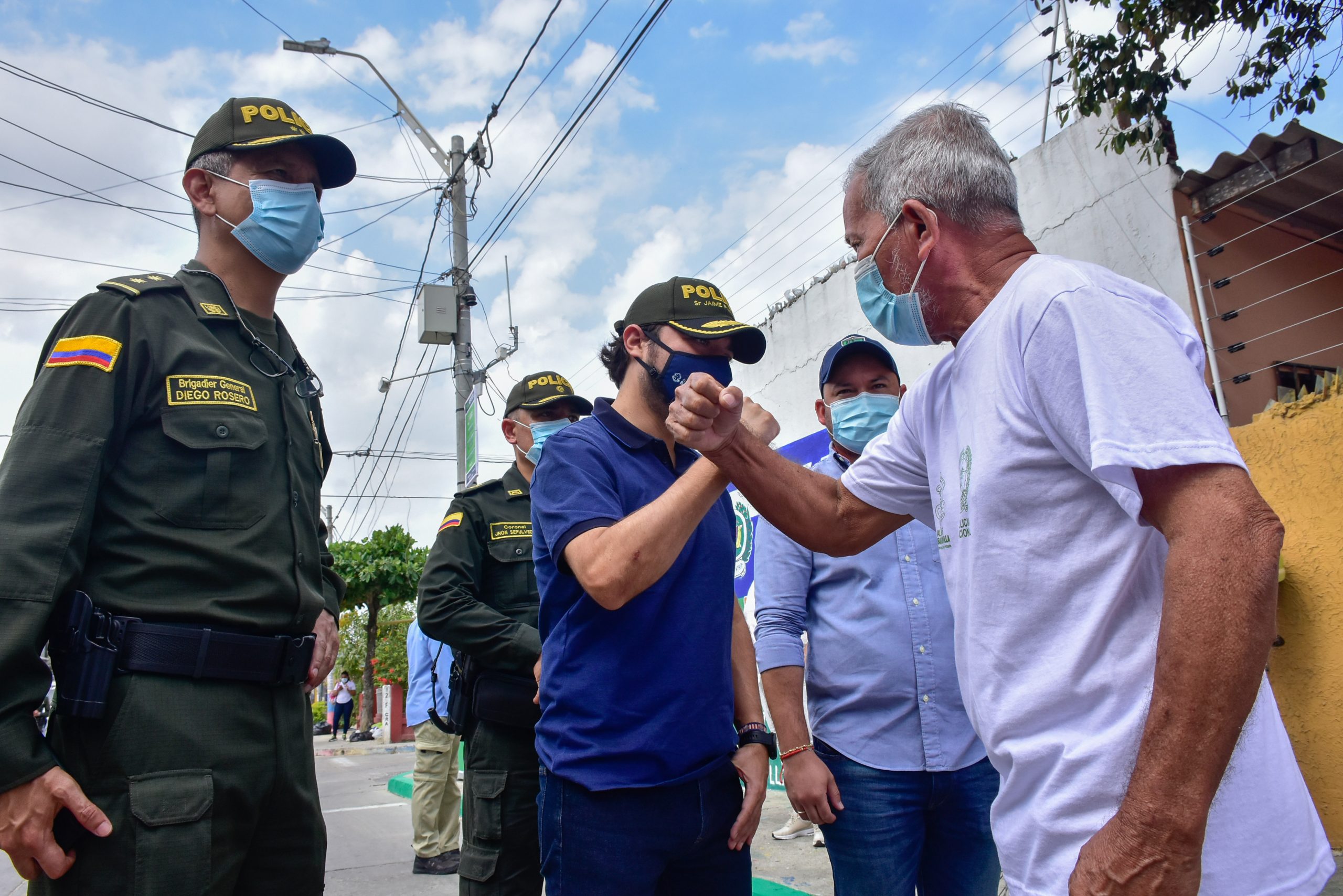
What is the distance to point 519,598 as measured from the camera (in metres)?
3.73

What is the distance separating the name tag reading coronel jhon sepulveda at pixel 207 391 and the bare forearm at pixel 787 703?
1.56 meters

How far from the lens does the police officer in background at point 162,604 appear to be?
1.54 meters

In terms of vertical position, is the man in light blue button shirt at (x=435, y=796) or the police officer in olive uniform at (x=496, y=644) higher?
the police officer in olive uniform at (x=496, y=644)

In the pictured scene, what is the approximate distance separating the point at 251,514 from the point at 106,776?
55cm

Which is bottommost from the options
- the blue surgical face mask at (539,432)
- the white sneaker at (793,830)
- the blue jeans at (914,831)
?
the white sneaker at (793,830)

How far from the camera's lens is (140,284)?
1.89 metres

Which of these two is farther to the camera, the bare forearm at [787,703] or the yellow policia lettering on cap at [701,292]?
the bare forearm at [787,703]

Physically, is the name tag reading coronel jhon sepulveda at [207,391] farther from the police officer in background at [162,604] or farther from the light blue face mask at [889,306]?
the light blue face mask at [889,306]

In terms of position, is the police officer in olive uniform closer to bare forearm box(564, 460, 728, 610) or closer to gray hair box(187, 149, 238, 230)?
bare forearm box(564, 460, 728, 610)

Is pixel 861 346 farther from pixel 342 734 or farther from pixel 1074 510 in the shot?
pixel 342 734

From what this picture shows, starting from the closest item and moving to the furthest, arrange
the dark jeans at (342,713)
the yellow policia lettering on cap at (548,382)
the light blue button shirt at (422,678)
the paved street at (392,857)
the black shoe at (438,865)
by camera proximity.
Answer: the yellow policia lettering on cap at (548,382) → the paved street at (392,857) → the black shoe at (438,865) → the light blue button shirt at (422,678) → the dark jeans at (342,713)

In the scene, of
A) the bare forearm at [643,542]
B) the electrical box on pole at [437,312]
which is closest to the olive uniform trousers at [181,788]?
the bare forearm at [643,542]

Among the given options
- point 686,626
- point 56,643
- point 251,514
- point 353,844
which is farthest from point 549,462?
point 353,844

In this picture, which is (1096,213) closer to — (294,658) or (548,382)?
(548,382)
